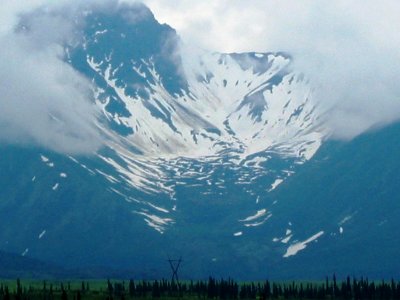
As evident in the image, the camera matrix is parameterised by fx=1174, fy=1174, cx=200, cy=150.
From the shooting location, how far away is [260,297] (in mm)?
127938

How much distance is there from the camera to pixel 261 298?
128000mm

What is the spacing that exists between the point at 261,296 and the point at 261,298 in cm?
31

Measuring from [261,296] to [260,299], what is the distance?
36cm

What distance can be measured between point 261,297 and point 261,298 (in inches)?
7.0

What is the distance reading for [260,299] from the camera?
128m

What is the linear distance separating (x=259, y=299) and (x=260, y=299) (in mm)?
1387

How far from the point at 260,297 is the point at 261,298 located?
0.57 feet

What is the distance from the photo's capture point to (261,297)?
127875 millimetres

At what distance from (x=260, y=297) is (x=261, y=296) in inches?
13.5

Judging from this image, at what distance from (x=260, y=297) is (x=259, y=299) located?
63.7 inches

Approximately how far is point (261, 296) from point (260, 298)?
38cm

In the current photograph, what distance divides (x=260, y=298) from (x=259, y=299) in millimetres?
1593

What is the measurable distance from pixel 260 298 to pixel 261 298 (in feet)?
0.42

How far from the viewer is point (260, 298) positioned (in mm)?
127938
